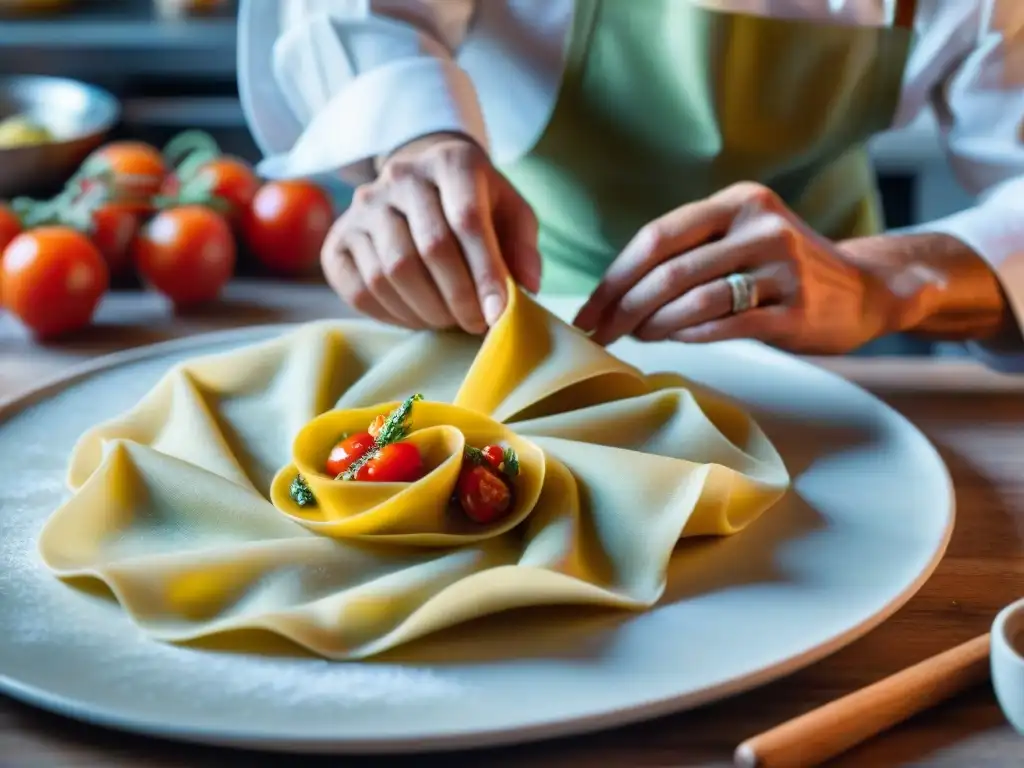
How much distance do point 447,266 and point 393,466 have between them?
269 millimetres

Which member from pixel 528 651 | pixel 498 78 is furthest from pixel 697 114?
pixel 528 651

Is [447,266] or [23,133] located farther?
[23,133]

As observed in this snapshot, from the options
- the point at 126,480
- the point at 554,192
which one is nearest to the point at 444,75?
the point at 554,192

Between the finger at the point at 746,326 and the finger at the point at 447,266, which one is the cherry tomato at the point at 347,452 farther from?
the finger at the point at 746,326

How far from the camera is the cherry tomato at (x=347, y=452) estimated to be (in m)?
0.88

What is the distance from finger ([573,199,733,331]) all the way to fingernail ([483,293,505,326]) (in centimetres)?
9

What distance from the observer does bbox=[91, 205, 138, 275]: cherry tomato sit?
4.85ft

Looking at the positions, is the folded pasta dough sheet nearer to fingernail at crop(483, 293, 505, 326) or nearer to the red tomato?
fingernail at crop(483, 293, 505, 326)

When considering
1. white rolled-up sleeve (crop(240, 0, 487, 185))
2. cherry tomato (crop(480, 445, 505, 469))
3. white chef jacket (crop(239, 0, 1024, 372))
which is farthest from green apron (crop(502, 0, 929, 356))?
cherry tomato (crop(480, 445, 505, 469))

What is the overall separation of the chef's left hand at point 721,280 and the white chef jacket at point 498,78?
220 mm

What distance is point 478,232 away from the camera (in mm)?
1068

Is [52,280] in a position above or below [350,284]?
below

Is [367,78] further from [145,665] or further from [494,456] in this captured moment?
[145,665]

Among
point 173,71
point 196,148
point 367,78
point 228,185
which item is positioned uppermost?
point 367,78
